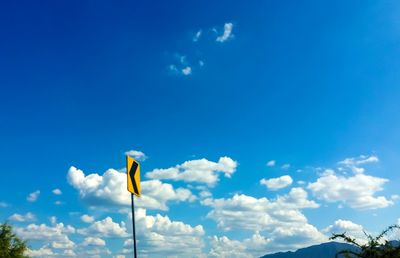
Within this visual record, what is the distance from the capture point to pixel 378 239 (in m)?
10.5

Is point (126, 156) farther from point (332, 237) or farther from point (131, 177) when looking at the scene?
point (332, 237)

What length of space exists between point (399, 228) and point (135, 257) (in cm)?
925

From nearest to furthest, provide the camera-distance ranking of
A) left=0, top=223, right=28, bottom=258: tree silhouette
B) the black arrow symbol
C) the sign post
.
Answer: the sign post, the black arrow symbol, left=0, top=223, right=28, bottom=258: tree silhouette

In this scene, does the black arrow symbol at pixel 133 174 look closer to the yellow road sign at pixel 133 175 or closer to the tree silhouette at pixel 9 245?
the yellow road sign at pixel 133 175

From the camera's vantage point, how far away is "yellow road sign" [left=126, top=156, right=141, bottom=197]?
1597cm

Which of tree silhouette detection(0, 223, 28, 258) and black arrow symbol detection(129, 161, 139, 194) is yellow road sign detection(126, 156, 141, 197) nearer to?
black arrow symbol detection(129, 161, 139, 194)

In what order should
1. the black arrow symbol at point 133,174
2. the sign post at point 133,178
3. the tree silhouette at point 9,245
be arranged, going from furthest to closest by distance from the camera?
the tree silhouette at point 9,245, the black arrow symbol at point 133,174, the sign post at point 133,178

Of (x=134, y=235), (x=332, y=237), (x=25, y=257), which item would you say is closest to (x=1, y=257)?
(x=25, y=257)

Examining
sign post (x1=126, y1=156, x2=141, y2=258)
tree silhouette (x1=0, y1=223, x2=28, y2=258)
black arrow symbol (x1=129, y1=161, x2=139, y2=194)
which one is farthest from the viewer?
tree silhouette (x1=0, y1=223, x2=28, y2=258)

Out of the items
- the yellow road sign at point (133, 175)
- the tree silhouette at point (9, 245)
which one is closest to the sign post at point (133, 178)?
the yellow road sign at point (133, 175)

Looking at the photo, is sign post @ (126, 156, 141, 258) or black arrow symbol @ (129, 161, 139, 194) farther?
black arrow symbol @ (129, 161, 139, 194)

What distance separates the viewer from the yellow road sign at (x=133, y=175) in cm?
1597

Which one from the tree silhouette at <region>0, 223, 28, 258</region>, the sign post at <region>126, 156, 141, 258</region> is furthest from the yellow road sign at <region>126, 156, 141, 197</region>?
the tree silhouette at <region>0, 223, 28, 258</region>

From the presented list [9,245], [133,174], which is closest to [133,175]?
[133,174]
